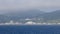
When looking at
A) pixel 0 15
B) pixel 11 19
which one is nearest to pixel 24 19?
pixel 11 19

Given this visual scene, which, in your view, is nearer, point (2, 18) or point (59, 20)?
point (2, 18)

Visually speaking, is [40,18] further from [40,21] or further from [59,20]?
[59,20]

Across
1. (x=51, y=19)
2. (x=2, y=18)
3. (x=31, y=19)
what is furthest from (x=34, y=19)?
(x=2, y=18)

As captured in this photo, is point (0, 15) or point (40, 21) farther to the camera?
point (40, 21)

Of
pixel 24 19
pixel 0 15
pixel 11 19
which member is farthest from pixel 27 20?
pixel 0 15

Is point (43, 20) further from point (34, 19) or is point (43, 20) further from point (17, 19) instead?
point (17, 19)

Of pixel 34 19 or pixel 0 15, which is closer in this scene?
pixel 0 15

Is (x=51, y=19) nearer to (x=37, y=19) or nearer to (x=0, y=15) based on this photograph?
(x=37, y=19)

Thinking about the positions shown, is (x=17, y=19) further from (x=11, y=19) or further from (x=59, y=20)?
(x=59, y=20)
